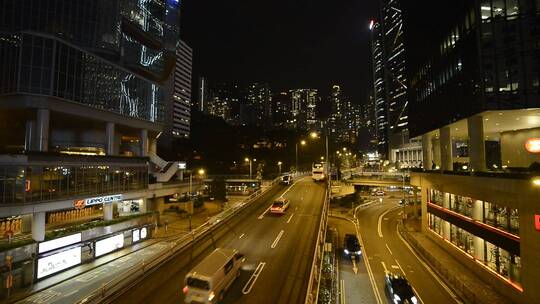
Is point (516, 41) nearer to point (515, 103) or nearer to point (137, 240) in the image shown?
point (515, 103)

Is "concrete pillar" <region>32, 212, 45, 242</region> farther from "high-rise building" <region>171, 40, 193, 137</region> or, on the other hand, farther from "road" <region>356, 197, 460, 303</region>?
"high-rise building" <region>171, 40, 193, 137</region>

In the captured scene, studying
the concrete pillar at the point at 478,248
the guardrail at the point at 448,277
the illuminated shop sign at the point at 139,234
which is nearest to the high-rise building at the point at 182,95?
the illuminated shop sign at the point at 139,234

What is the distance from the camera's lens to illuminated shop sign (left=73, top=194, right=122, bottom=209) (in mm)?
32188

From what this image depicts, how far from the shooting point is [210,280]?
1350 centimetres

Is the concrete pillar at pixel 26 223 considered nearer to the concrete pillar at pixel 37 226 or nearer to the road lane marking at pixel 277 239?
the concrete pillar at pixel 37 226

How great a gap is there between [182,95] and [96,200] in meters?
159

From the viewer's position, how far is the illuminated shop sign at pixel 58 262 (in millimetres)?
21572

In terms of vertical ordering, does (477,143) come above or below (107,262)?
above

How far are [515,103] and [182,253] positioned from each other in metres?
28.5

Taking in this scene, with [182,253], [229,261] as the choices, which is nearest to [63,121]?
[182,253]

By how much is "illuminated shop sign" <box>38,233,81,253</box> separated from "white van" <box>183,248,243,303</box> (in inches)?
616

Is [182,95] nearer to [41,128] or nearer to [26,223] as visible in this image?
[41,128]

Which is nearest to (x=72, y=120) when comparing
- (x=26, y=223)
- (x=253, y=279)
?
(x=26, y=223)

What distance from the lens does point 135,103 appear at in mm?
49781
